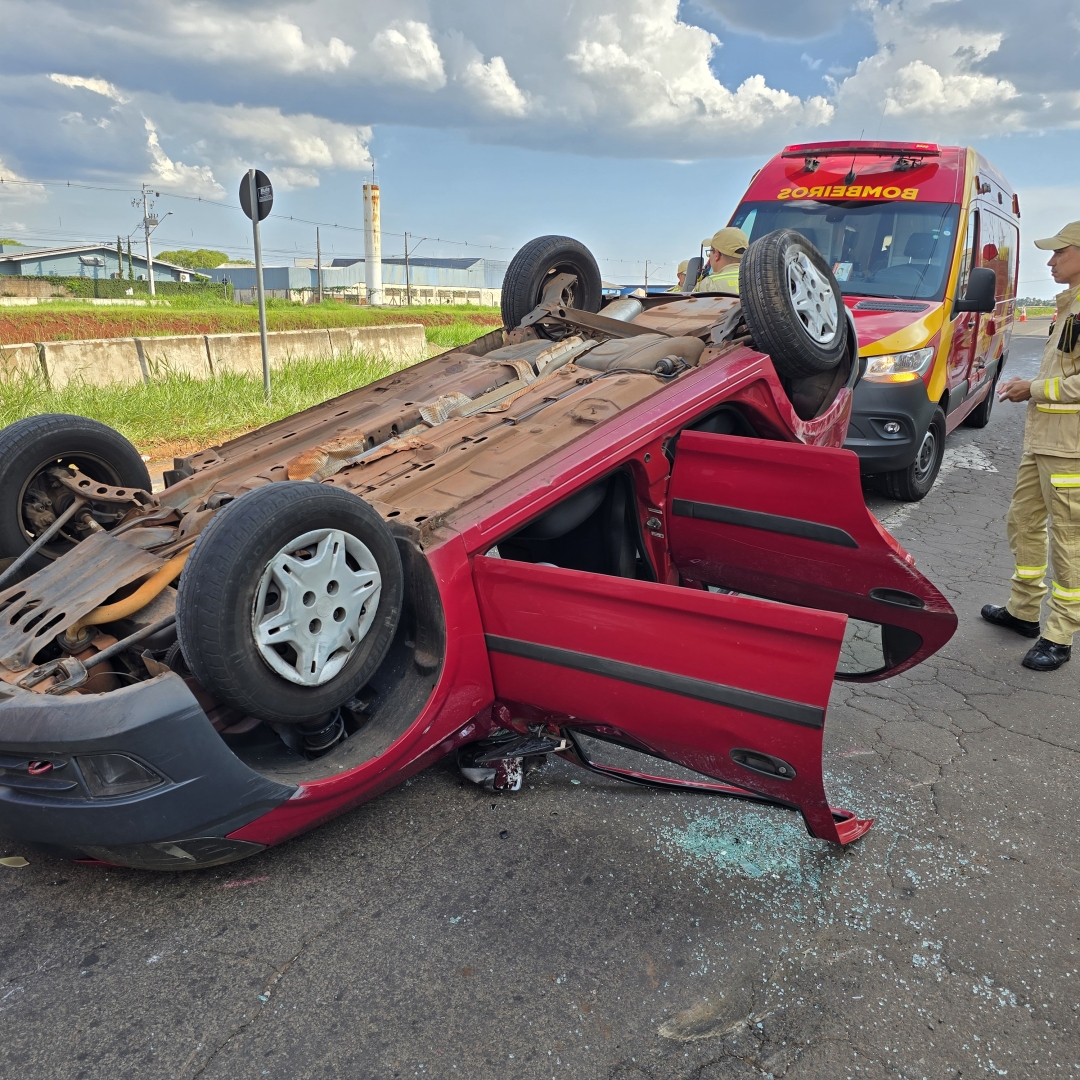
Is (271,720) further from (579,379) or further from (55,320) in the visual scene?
(55,320)

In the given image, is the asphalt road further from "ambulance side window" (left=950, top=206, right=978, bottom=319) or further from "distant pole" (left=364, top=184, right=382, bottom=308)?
"distant pole" (left=364, top=184, right=382, bottom=308)

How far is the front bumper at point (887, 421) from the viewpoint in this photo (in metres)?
5.83

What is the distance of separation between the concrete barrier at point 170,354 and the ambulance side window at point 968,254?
7.39 m

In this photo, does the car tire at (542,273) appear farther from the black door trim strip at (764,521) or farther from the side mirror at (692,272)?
the side mirror at (692,272)

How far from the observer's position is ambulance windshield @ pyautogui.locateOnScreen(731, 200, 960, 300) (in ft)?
20.2

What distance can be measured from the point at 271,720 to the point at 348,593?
376 millimetres

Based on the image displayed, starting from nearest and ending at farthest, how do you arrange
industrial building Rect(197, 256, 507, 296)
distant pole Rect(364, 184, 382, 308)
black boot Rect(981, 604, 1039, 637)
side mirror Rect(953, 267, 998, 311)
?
black boot Rect(981, 604, 1039, 637), side mirror Rect(953, 267, 998, 311), distant pole Rect(364, 184, 382, 308), industrial building Rect(197, 256, 507, 296)

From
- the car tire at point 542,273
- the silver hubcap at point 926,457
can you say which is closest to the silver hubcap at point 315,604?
the car tire at point 542,273

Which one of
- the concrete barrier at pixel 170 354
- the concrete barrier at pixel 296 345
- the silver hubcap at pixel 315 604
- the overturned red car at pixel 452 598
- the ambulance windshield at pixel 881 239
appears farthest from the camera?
the concrete barrier at pixel 296 345

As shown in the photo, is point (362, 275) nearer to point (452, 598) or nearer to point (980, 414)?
point (980, 414)

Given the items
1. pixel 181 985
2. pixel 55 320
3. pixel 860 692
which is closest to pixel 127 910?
pixel 181 985

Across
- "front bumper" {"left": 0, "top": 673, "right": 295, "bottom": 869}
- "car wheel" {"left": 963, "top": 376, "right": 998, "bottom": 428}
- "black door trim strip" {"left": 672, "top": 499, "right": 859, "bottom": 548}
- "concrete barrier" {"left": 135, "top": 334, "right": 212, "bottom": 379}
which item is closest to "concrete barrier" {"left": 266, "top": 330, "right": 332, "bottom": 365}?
"concrete barrier" {"left": 135, "top": 334, "right": 212, "bottom": 379}

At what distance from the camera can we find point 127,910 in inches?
91.3

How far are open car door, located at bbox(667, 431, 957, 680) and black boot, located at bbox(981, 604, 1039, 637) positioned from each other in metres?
1.37
